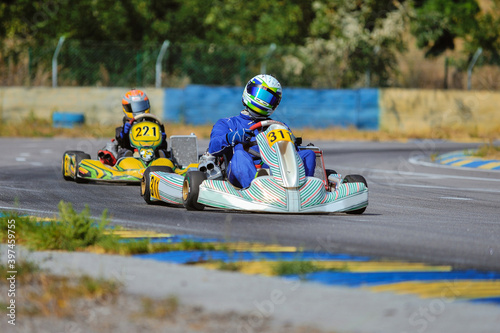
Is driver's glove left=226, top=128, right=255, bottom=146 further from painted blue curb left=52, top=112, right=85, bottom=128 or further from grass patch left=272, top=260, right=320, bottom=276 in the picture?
painted blue curb left=52, top=112, right=85, bottom=128

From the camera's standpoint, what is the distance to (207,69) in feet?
83.1

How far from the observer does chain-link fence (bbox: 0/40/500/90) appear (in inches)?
947

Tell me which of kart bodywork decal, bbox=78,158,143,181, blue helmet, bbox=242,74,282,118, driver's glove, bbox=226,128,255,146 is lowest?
kart bodywork decal, bbox=78,158,143,181

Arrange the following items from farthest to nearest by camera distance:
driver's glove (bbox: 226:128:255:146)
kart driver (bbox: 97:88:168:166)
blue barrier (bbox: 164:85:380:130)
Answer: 1. blue barrier (bbox: 164:85:380:130)
2. kart driver (bbox: 97:88:168:166)
3. driver's glove (bbox: 226:128:255:146)

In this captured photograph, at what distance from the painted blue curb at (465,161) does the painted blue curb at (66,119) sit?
9628mm

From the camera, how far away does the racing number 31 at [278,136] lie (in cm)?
801

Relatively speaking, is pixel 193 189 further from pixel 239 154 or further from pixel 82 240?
pixel 82 240

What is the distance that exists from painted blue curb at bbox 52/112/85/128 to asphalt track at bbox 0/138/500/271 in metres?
7.45

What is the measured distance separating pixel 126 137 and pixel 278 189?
449 centimetres

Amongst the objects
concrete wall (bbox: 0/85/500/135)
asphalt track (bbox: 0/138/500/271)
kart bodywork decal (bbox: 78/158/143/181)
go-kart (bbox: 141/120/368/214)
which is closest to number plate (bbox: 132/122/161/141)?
kart bodywork decal (bbox: 78/158/143/181)

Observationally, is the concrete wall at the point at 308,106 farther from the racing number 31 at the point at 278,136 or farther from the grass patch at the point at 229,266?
the grass patch at the point at 229,266

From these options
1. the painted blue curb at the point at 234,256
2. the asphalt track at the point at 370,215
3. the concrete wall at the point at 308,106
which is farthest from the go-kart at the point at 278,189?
the concrete wall at the point at 308,106

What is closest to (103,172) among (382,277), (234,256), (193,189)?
(193,189)

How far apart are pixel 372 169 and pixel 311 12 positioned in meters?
17.9
